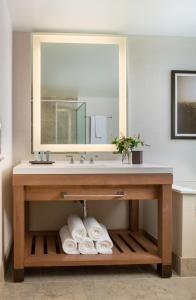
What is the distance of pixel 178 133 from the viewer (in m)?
3.27

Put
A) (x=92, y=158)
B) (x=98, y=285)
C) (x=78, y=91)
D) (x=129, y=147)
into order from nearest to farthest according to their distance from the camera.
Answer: (x=98, y=285) < (x=129, y=147) < (x=92, y=158) < (x=78, y=91)

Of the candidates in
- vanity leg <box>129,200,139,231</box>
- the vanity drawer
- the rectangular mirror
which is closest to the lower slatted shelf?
vanity leg <box>129,200,139,231</box>

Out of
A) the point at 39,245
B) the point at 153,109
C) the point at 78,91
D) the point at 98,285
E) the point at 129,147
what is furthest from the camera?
the point at 153,109

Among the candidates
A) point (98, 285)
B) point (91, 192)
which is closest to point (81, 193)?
point (91, 192)

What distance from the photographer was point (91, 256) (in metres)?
2.48

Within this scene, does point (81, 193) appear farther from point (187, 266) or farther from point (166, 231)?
point (187, 266)

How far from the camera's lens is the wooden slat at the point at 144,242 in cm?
269

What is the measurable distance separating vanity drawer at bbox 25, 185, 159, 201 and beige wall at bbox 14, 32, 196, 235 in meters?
0.78

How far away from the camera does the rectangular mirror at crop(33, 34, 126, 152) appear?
312 centimetres

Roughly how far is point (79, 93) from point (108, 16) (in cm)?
70

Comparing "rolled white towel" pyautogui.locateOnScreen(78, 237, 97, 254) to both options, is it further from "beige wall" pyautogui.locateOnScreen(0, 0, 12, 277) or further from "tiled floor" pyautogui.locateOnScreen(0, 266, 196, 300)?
"beige wall" pyautogui.locateOnScreen(0, 0, 12, 277)

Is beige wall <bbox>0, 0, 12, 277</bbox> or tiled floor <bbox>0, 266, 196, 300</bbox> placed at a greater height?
beige wall <bbox>0, 0, 12, 277</bbox>

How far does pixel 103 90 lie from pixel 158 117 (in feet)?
1.88

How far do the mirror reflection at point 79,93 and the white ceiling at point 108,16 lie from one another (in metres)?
0.20
